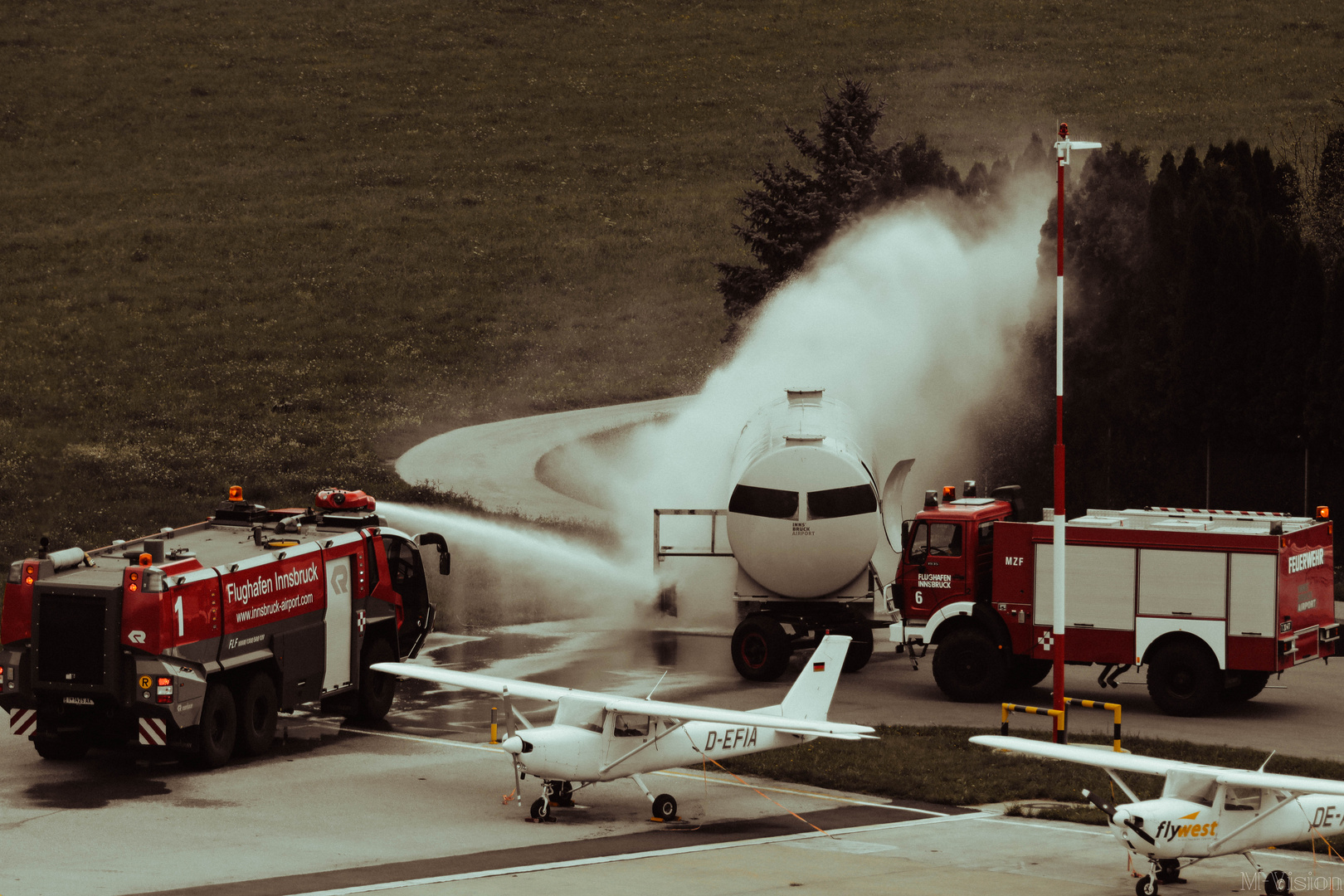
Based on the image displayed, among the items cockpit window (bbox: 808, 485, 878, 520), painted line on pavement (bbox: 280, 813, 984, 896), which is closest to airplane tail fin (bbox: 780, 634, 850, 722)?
painted line on pavement (bbox: 280, 813, 984, 896)

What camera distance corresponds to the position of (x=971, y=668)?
96.7 ft

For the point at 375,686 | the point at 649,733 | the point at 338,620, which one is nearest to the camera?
the point at 649,733

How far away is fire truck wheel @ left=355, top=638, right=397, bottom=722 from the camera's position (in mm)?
27656

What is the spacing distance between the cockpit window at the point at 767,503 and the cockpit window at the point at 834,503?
1.04ft

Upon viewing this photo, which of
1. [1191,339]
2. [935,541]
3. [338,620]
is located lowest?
[338,620]

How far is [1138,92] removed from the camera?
100750 mm

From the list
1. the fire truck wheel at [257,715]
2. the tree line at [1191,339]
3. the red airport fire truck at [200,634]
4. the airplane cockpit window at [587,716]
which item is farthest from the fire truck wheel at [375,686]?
the tree line at [1191,339]

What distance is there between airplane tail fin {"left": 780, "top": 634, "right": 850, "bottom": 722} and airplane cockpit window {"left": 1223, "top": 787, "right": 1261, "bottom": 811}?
18.9 feet

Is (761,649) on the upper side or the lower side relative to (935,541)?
lower

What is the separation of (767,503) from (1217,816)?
14.0 meters

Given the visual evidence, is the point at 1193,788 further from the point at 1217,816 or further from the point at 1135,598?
the point at 1135,598

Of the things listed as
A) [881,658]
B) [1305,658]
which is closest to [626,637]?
[881,658]

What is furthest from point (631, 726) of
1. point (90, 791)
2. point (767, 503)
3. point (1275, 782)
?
point (767, 503)

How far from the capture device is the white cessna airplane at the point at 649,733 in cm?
2128
